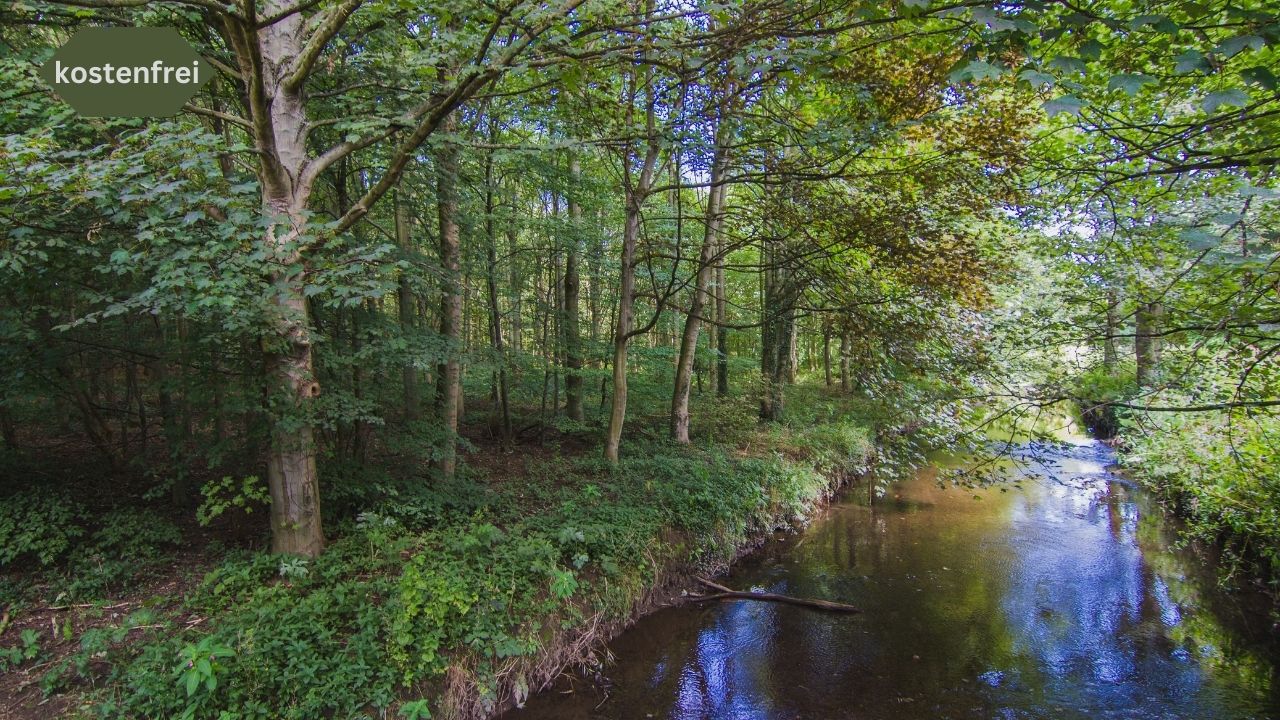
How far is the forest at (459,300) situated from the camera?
3.27 m

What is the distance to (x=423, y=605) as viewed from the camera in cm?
430

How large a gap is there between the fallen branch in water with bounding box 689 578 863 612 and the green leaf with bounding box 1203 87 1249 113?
19.6ft

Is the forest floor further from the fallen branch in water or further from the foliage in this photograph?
the fallen branch in water

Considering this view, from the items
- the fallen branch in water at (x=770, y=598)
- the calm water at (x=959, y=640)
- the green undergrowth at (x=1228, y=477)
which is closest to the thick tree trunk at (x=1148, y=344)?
the green undergrowth at (x=1228, y=477)

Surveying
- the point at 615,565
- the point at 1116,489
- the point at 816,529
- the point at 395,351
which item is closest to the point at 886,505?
the point at 816,529

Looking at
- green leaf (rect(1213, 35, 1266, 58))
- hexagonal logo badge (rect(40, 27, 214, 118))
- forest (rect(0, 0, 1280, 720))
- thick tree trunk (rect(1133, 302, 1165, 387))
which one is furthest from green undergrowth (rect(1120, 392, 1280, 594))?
hexagonal logo badge (rect(40, 27, 214, 118))

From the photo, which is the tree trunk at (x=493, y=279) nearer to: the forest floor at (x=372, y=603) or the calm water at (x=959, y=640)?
the forest floor at (x=372, y=603)

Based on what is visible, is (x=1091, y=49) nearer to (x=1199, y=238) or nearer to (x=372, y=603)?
(x=1199, y=238)

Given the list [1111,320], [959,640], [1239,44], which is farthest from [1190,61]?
[959,640]

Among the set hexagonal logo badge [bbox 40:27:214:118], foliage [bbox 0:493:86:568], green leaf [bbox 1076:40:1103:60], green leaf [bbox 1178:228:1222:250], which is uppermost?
hexagonal logo badge [bbox 40:27:214:118]

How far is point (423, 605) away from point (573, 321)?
6388mm

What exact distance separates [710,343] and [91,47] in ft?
42.0

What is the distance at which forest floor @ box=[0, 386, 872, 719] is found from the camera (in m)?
3.51

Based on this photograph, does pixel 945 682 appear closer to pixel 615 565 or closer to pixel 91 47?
pixel 615 565
